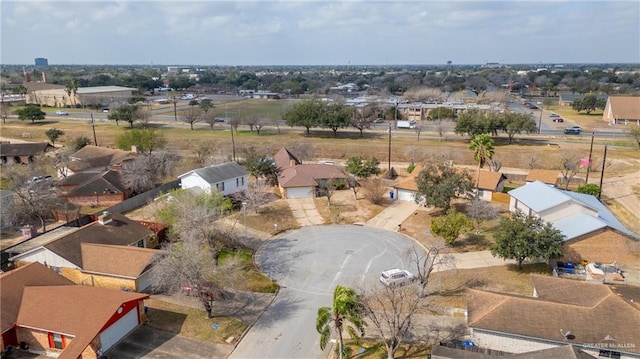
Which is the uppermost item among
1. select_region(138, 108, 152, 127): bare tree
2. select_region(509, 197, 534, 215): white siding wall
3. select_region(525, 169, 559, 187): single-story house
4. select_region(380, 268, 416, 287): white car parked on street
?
select_region(138, 108, 152, 127): bare tree

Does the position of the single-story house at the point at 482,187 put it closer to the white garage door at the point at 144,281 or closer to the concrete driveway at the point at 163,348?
the white garage door at the point at 144,281

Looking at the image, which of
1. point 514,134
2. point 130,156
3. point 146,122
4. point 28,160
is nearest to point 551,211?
point 514,134

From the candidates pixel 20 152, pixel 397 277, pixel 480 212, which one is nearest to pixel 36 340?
pixel 397 277

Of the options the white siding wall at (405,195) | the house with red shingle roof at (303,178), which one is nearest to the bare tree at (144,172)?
the house with red shingle roof at (303,178)

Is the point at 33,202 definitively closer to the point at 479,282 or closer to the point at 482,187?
the point at 479,282

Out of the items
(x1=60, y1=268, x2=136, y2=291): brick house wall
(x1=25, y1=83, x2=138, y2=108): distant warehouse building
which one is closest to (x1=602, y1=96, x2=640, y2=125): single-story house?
(x1=60, y1=268, x2=136, y2=291): brick house wall

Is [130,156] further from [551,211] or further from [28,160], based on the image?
[551,211]

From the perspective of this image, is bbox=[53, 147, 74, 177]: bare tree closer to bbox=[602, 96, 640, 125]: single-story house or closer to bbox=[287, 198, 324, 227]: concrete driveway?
bbox=[287, 198, 324, 227]: concrete driveway
